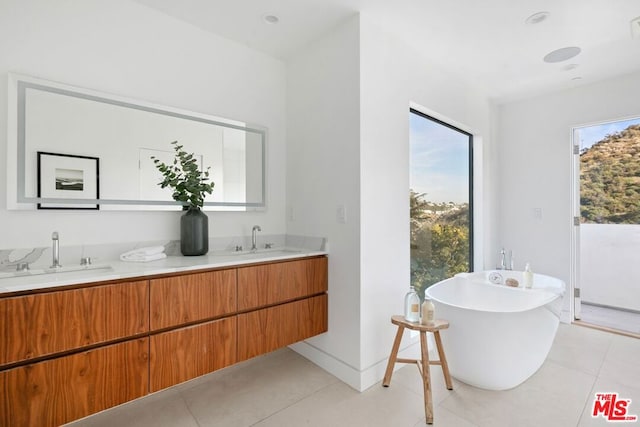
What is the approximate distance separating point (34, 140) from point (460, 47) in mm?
3015

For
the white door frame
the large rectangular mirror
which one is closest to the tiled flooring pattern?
the white door frame

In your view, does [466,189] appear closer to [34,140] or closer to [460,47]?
[460,47]

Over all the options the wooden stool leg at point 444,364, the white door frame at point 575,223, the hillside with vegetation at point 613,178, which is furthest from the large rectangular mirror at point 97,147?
the hillside with vegetation at point 613,178

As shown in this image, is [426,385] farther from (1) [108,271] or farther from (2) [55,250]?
(2) [55,250]

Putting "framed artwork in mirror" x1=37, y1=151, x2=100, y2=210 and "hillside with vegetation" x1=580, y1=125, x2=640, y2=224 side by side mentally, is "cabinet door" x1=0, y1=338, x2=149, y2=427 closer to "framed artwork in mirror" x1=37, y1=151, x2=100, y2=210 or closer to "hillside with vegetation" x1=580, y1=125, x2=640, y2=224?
"framed artwork in mirror" x1=37, y1=151, x2=100, y2=210

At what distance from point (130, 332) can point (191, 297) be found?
32 cm

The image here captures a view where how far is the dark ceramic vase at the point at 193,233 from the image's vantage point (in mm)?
2061

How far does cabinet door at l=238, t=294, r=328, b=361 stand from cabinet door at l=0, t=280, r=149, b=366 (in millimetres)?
599

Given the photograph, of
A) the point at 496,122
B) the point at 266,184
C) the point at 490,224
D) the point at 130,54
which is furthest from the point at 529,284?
the point at 130,54

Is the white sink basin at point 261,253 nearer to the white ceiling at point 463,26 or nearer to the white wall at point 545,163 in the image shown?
the white ceiling at point 463,26

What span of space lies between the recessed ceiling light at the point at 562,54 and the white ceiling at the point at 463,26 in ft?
0.21

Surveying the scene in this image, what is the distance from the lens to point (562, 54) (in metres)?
2.67

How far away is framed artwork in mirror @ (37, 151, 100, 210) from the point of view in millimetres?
1701

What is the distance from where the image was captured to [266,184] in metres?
2.66
